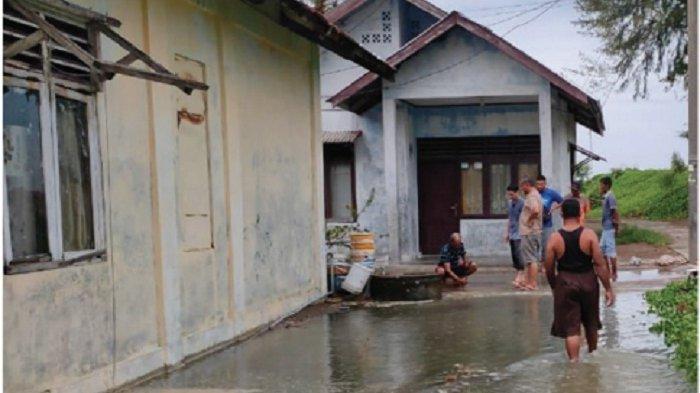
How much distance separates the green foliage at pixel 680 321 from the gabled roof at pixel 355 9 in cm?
999

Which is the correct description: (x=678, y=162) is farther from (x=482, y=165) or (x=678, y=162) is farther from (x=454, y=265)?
(x=454, y=265)

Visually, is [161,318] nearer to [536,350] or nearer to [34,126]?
[34,126]

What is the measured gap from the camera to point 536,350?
9.38 m

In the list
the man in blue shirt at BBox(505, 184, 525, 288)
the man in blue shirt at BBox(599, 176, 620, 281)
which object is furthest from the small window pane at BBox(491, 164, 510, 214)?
the man in blue shirt at BBox(599, 176, 620, 281)

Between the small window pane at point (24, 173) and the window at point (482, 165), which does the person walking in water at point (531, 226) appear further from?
the small window pane at point (24, 173)

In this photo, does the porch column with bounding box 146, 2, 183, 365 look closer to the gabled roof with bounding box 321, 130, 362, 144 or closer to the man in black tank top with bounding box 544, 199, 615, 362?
the man in black tank top with bounding box 544, 199, 615, 362

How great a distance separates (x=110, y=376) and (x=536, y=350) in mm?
4204

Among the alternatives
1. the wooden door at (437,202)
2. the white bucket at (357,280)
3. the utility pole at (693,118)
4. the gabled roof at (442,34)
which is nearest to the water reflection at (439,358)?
the utility pole at (693,118)

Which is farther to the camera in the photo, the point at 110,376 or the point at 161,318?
the point at 161,318

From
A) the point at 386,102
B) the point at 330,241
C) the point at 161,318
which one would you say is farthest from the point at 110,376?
the point at 386,102

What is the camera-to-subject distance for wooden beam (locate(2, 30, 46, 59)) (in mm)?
6227

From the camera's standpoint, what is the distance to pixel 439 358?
29.8 feet

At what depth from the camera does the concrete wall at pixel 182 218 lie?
701 cm

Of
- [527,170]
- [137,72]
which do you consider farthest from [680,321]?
[527,170]
